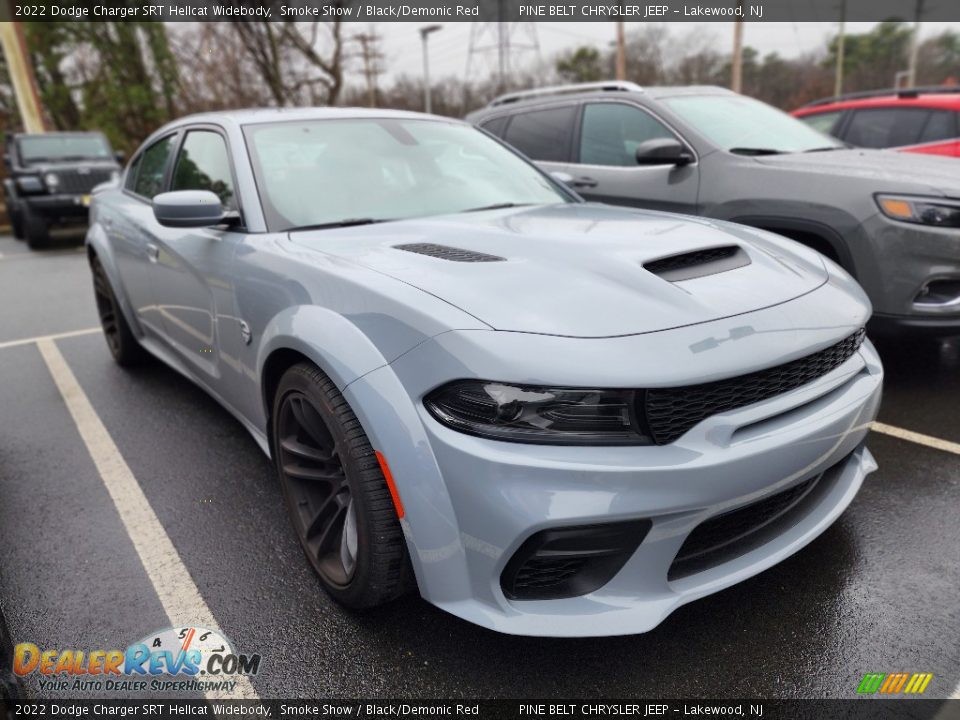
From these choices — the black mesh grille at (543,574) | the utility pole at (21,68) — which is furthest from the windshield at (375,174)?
the utility pole at (21,68)

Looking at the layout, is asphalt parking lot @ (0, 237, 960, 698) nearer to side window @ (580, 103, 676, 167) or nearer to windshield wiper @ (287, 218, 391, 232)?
windshield wiper @ (287, 218, 391, 232)

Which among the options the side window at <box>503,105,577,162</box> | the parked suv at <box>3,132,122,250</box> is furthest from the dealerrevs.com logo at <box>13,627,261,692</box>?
the parked suv at <box>3,132,122,250</box>

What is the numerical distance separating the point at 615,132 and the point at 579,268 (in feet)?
10.6

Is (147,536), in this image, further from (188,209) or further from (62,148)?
(62,148)

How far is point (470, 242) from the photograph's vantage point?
233 centimetres

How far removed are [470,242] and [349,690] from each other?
1.41 metres

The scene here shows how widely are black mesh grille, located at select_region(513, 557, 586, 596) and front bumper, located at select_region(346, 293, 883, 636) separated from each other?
38mm

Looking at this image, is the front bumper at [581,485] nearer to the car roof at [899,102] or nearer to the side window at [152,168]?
the side window at [152,168]

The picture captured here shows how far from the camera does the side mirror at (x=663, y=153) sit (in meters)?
4.21

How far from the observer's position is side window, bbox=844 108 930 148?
20.3 ft

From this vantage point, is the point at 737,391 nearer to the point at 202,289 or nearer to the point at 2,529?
the point at 202,289

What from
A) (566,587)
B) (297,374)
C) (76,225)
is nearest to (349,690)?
(566,587)

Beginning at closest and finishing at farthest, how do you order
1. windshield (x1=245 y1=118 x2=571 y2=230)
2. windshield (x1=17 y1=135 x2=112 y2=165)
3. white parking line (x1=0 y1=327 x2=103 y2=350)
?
windshield (x1=245 y1=118 x2=571 y2=230) < white parking line (x1=0 y1=327 x2=103 y2=350) < windshield (x1=17 y1=135 x2=112 y2=165)

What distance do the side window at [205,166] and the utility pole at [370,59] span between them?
18.2 meters
